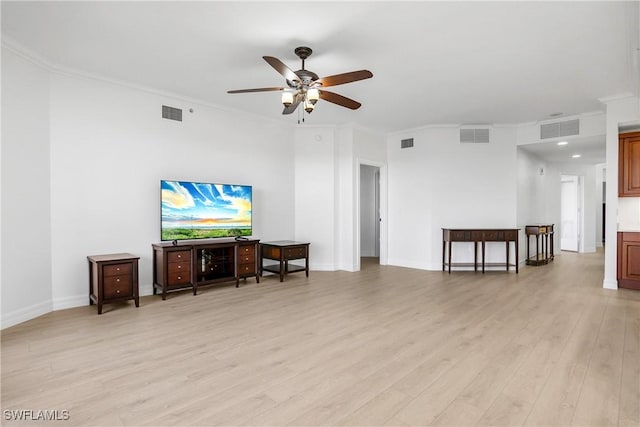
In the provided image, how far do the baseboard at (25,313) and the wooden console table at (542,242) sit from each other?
8.02m

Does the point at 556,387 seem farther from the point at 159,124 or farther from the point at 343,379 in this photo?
the point at 159,124

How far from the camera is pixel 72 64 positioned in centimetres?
389

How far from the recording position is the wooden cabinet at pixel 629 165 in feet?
16.1

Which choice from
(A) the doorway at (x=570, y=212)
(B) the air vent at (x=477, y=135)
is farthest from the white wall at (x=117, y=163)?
(A) the doorway at (x=570, y=212)

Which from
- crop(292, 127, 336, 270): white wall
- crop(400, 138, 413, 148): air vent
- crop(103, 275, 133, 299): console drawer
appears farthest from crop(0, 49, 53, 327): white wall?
crop(400, 138, 413, 148): air vent

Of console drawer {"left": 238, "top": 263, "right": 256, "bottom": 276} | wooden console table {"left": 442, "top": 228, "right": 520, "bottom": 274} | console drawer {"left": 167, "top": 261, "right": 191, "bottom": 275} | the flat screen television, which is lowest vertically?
console drawer {"left": 238, "top": 263, "right": 256, "bottom": 276}

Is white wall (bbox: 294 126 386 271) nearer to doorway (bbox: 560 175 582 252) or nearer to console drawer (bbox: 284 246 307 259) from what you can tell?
console drawer (bbox: 284 246 307 259)

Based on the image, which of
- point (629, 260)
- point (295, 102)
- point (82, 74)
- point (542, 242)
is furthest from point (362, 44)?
point (542, 242)

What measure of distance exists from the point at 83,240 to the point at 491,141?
688 cm

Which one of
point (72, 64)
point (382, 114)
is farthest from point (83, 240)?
point (382, 114)

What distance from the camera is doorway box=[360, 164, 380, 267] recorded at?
8.62m

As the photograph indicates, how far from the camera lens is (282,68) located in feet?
10.1

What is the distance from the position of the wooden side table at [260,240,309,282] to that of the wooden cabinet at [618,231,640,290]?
15.4ft

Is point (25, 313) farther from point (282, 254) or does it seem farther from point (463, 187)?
point (463, 187)
